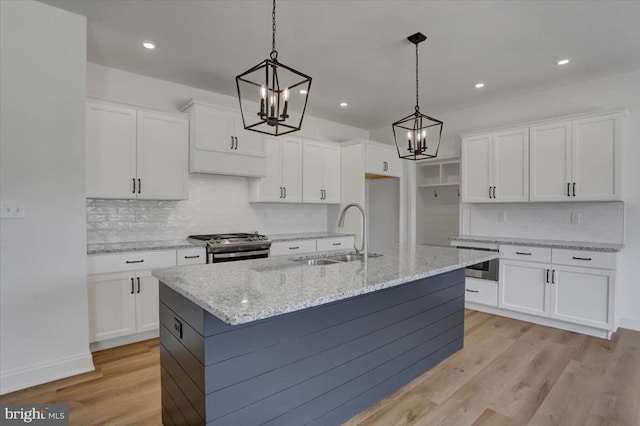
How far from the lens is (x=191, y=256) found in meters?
3.38

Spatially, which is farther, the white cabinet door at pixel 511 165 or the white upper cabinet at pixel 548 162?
the white cabinet door at pixel 511 165

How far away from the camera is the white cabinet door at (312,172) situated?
4.71 meters

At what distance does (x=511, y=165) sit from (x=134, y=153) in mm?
4294

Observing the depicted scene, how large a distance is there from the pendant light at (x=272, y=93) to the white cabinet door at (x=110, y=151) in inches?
46.1

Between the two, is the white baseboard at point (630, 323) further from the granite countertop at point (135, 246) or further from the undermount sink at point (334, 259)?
the granite countertop at point (135, 246)

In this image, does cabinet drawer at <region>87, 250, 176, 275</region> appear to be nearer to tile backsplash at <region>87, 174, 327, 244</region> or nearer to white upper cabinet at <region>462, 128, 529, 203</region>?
tile backsplash at <region>87, 174, 327, 244</region>

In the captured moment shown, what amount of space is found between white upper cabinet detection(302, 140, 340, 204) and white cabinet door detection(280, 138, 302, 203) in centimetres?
7

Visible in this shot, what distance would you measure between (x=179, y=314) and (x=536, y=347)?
3.21m

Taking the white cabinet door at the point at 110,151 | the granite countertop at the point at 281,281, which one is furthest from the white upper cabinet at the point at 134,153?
the granite countertop at the point at 281,281

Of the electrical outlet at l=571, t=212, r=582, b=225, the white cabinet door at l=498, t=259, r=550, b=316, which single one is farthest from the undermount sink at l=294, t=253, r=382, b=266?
the electrical outlet at l=571, t=212, r=582, b=225

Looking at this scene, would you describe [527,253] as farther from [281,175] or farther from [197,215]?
[197,215]

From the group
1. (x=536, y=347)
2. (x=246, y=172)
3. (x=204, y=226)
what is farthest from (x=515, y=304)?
(x=204, y=226)

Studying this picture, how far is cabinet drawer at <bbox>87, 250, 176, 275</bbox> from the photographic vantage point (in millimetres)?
2857

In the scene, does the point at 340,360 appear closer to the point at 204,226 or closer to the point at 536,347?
the point at 536,347
